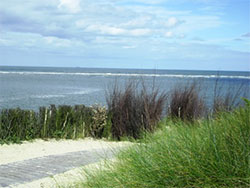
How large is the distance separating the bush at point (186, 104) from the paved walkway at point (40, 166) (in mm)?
2482

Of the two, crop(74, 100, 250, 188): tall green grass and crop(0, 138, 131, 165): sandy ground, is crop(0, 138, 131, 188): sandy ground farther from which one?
crop(74, 100, 250, 188): tall green grass

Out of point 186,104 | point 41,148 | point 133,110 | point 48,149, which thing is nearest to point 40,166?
point 48,149

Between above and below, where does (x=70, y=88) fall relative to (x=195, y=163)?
below

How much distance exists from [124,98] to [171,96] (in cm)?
111

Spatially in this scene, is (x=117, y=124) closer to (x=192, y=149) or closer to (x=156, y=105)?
(x=156, y=105)

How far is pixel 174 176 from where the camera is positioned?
10.6 feet

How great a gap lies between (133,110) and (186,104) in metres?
1.17

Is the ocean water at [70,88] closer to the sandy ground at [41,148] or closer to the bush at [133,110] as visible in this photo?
the bush at [133,110]

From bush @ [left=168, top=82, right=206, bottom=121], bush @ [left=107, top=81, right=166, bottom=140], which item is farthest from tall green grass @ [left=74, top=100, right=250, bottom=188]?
bush @ [left=168, top=82, right=206, bottom=121]

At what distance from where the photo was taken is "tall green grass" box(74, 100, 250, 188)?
3.15 metres

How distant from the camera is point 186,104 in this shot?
779 cm

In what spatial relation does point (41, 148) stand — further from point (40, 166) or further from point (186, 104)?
point (186, 104)

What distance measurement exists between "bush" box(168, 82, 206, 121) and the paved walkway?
2482 mm

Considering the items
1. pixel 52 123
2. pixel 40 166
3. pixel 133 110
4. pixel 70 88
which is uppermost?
pixel 133 110
